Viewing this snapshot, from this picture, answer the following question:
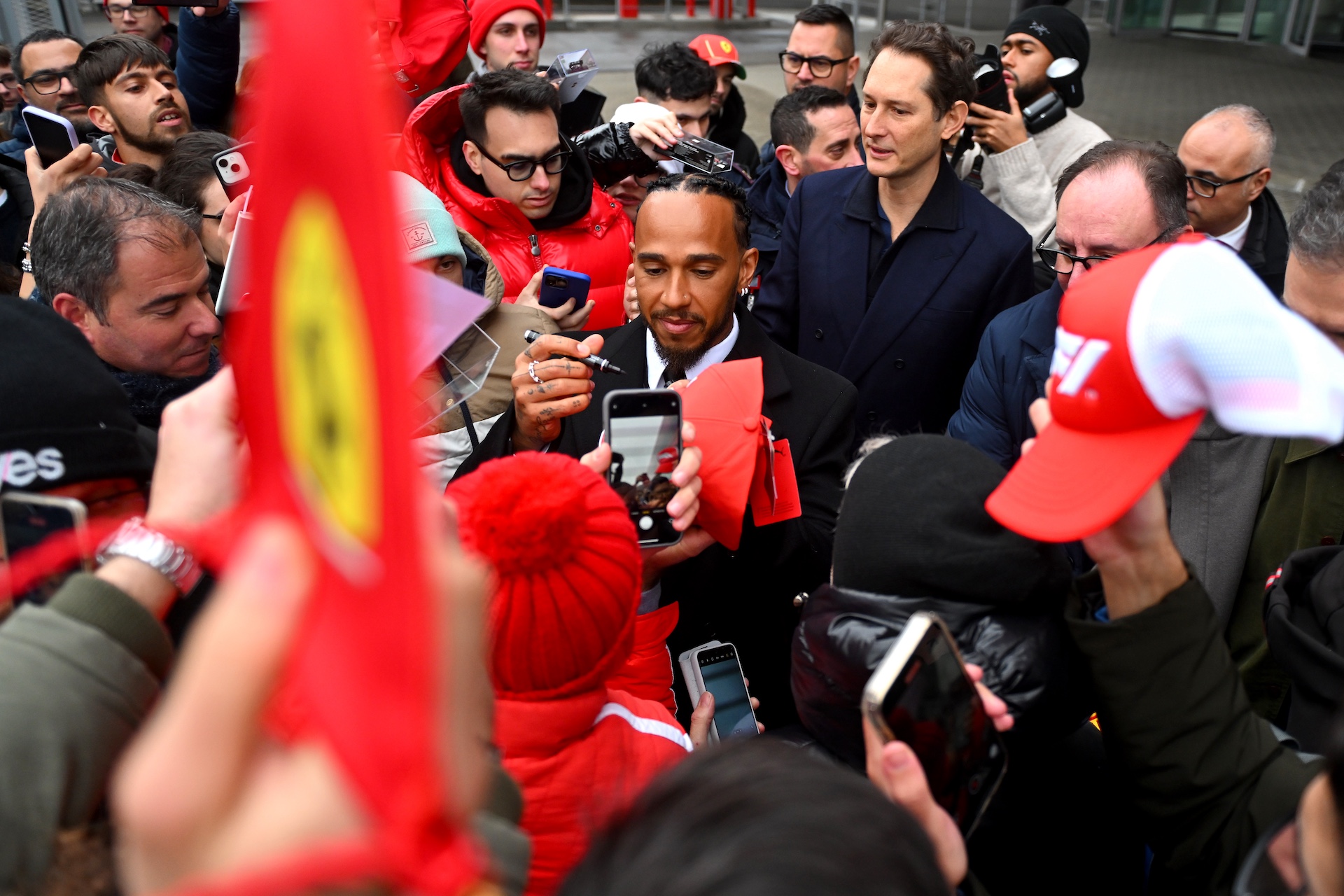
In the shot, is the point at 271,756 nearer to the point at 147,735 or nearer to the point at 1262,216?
the point at 147,735

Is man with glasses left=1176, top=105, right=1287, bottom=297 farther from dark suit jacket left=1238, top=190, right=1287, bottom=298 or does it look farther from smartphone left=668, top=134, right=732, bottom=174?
smartphone left=668, top=134, right=732, bottom=174

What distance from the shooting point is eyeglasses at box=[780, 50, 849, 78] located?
511 cm

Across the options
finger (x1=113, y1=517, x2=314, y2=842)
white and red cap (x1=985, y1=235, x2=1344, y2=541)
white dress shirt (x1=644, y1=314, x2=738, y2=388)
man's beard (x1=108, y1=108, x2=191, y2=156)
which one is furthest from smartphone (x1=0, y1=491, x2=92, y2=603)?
man's beard (x1=108, y1=108, x2=191, y2=156)

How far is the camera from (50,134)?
3377 millimetres

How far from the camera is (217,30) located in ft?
13.7

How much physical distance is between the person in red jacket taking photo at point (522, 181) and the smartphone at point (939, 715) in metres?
2.39

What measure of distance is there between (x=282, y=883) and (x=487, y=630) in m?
0.86

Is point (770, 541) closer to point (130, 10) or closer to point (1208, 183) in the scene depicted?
point (1208, 183)

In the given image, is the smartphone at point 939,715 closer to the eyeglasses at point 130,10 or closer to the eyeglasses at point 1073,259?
the eyeglasses at point 1073,259

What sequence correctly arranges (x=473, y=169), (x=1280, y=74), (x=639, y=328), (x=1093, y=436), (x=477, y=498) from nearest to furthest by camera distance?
1. (x=1093, y=436)
2. (x=477, y=498)
3. (x=639, y=328)
4. (x=473, y=169)
5. (x=1280, y=74)

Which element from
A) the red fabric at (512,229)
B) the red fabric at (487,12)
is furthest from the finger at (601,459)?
the red fabric at (487,12)

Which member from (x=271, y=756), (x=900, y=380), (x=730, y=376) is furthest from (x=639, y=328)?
(x=271, y=756)

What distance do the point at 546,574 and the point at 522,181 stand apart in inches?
92.0

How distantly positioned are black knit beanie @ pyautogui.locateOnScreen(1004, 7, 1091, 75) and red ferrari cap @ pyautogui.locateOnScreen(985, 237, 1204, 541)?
387 cm
